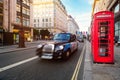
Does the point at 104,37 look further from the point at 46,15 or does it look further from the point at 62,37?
the point at 46,15

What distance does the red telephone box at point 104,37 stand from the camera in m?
8.55

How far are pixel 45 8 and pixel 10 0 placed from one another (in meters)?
52.7

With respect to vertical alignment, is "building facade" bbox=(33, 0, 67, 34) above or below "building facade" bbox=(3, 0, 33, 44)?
above

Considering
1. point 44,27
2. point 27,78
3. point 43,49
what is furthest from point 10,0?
point 44,27

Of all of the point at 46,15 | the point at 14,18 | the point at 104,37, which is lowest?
the point at 104,37

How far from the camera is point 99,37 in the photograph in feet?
29.0

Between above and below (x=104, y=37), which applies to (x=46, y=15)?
above

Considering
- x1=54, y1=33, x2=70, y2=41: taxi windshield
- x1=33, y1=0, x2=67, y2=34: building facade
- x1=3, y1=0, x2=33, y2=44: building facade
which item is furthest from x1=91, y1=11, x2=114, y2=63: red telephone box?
x1=33, y1=0, x2=67, y2=34: building facade

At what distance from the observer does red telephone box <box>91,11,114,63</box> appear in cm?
855

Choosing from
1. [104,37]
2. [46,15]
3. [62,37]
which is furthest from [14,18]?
[46,15]

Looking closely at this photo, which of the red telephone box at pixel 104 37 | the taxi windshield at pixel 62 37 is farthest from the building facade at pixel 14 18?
the red telephone box at pixel 104 37

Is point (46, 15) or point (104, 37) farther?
point (46, 15)

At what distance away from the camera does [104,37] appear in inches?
345

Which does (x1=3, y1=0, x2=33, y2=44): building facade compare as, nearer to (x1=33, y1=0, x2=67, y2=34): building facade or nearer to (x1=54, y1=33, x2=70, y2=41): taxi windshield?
(x1=54, y1=33, x2=70, y2=41): taxi windshield
